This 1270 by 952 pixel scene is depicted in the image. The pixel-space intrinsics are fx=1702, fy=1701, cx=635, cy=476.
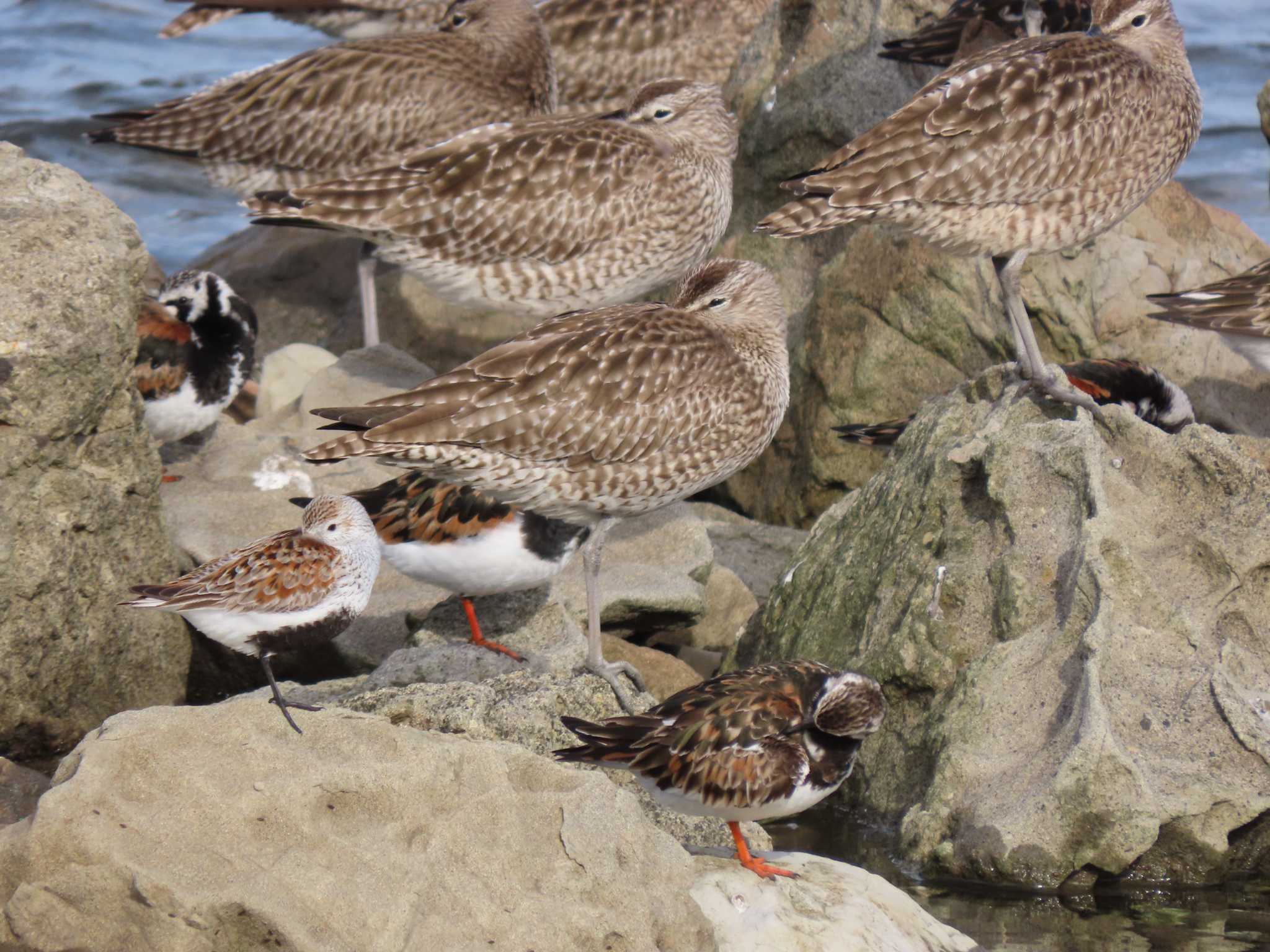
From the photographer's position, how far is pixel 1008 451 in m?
6.90

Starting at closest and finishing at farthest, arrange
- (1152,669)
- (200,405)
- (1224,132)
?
(1152,669) < (200,405) < (1224,132)

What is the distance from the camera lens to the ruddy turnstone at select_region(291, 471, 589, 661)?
707 centimetres

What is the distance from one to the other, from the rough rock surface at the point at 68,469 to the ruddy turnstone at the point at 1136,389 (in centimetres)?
371

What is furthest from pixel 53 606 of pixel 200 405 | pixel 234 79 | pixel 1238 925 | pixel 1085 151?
pixel 234 79

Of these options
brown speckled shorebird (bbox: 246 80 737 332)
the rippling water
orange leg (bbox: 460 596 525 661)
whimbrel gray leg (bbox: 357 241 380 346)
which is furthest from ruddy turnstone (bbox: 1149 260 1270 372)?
the rippling water

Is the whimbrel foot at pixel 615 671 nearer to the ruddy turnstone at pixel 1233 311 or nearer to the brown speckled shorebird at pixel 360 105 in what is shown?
the ruddy turnstone at pixel 1233 311

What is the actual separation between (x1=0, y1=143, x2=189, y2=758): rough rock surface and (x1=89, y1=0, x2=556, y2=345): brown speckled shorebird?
3.72m

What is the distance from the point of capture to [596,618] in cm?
715

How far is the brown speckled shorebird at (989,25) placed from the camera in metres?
10.1

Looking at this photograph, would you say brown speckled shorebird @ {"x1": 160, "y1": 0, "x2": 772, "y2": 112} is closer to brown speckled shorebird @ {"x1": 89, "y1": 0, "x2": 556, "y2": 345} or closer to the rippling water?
brown speckled shorebird @ {"x1": 89, "y1": 0, "x2": 556, "y2": 345}

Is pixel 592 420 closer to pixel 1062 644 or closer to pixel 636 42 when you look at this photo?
A: pixel 1062 644

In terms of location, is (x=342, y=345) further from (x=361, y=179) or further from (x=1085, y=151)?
(x=1085, y=151)

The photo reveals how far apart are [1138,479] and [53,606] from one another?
4.40 metres

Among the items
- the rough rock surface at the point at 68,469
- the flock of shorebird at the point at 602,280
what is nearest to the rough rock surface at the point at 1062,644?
the flock of shorebird at the point at 602,280
